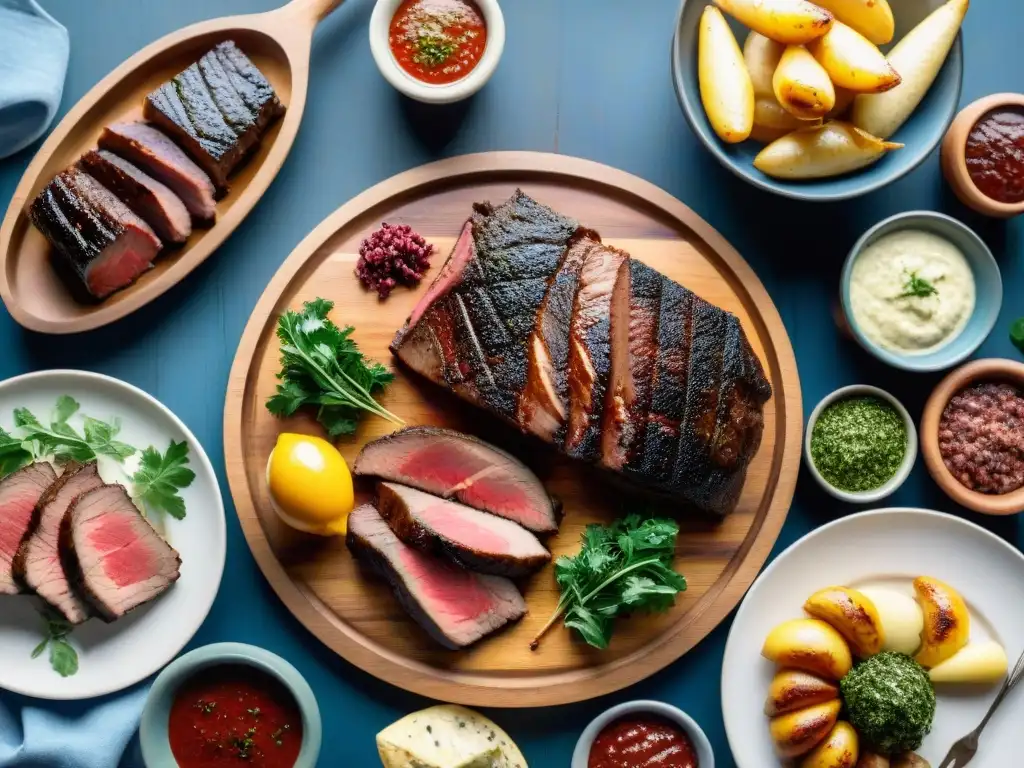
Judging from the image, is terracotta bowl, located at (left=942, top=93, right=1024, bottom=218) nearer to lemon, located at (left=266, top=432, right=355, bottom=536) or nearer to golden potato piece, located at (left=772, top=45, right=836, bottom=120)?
golden potato piece, located at (left=772, top=45, right=836, bottom=120)

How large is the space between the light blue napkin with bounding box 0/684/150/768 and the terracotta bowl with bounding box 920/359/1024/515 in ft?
9.92

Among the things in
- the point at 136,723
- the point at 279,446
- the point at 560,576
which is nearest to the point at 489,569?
the point at 560,576

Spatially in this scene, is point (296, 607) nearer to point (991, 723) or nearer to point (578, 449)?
→ point (578, 449)

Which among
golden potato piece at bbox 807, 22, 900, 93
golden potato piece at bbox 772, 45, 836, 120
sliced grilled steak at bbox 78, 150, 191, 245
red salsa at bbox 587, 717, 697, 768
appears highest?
golden potato piece at bbox 807, 22, 900, 93

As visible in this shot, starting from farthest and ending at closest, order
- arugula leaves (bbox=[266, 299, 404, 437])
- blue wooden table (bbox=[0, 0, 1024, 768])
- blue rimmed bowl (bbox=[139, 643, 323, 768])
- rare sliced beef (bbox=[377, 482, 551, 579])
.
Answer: blue wooden table (bbox=[0, 0, 1024, 768]) < arugula leaves (bbox=[266, 299, 404, 437]) < rare sliced beef (bbox=[377, 482, 551, 579]) < blue rimmed bowl (bbox=[139, 643, 323, 768])

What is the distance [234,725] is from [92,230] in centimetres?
182

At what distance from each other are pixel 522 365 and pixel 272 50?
158 cm

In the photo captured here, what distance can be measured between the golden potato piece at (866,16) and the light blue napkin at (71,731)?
11.6 feet

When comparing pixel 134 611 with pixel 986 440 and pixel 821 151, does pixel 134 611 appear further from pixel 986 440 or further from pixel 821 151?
pixel 986 440

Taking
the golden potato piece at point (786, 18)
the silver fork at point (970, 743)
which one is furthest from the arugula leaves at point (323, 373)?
the silver fork at point (970, 743)

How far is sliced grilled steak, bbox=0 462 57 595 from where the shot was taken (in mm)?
3375

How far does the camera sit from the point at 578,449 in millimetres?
3400

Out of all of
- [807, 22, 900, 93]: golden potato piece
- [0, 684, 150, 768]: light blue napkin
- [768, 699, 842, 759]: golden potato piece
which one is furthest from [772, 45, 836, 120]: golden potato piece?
[0, 684, 150, 768]: light blue napkin

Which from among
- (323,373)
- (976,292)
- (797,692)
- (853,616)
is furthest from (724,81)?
(797,692)
